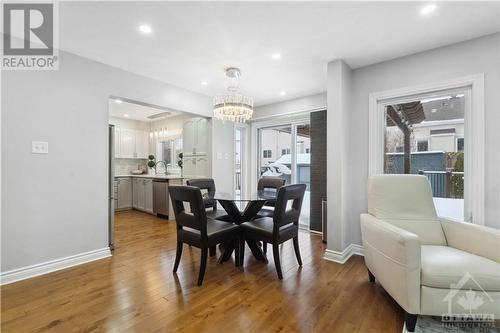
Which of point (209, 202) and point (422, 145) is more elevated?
point (422, 145)

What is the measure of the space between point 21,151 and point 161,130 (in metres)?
4.05

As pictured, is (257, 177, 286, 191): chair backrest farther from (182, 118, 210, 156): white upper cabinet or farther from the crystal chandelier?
(182, 118, 210, 156): white upper cabinet

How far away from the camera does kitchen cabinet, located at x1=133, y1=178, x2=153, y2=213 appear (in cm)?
518

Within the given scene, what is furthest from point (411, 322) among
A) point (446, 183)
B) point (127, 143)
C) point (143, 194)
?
point (127, 143)

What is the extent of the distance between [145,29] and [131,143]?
4.73 metres

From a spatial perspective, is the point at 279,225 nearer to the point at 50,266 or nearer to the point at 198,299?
the point at 198,299

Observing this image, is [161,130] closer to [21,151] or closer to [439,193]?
[21,151]

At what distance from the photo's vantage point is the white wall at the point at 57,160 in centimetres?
226

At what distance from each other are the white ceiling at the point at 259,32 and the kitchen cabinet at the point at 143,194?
9.53ft

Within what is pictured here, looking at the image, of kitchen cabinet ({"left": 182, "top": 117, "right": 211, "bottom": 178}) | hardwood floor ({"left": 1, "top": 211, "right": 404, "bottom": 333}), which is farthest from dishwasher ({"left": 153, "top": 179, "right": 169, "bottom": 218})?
hardwood floor ({"left": 1, "top": 211, "right": 404, "bottom": 333})

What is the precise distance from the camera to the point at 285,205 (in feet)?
7.52

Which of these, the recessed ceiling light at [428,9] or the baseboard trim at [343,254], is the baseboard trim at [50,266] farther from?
the recessed ceiling light at [428,9]

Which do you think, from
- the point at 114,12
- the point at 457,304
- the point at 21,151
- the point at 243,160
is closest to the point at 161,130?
the point at 243,160

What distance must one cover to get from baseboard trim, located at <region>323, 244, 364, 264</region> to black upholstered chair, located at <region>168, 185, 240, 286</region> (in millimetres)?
1222
